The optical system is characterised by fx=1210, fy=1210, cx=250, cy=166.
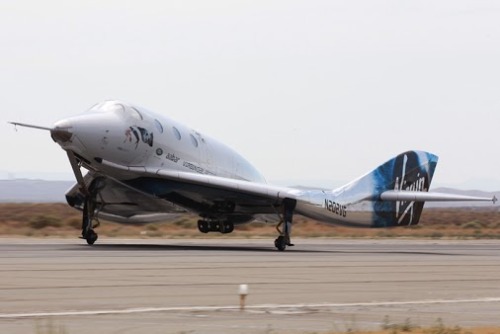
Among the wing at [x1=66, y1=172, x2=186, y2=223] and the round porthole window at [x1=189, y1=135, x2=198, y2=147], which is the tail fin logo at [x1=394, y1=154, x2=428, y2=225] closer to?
the round porthole window at [x1=189, y1=135, x2=198, y2=147]

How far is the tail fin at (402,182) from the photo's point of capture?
44312 mm

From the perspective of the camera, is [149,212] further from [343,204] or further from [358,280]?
[358,280]

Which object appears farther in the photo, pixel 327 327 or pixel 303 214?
pixel 303 214

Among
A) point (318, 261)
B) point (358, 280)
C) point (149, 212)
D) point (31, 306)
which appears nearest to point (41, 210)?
point (149, 212)

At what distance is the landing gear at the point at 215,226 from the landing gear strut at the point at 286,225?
180 inches

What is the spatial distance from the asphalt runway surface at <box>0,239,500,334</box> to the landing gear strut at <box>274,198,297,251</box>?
469 centimetres

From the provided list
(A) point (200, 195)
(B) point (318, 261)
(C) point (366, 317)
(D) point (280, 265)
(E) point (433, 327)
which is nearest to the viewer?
(E) point (433, 327)

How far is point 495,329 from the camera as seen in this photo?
16.0 meters

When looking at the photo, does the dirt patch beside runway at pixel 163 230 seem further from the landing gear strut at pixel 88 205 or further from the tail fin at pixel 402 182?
the landing gear strut at pixel 88 205

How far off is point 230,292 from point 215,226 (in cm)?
2297

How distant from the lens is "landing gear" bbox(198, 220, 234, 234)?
4391 centimetres

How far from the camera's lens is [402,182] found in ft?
148

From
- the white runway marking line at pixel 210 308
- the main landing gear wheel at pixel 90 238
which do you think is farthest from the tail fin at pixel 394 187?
the white runway marking line at pixel 210 308

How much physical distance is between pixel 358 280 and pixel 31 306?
9095 mm
